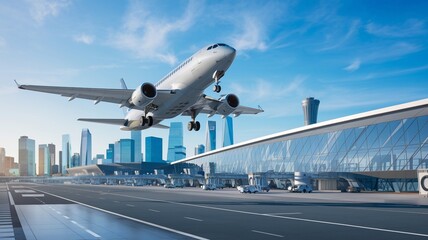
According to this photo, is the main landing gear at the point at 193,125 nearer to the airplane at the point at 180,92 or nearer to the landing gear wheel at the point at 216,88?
the airplane at the point at 180,92

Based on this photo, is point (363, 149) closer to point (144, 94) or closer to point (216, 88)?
point (216, 88)

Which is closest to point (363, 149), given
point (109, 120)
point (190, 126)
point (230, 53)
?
point (190, 126)

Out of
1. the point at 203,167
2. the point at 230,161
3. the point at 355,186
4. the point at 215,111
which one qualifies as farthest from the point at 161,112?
the point at 203,167

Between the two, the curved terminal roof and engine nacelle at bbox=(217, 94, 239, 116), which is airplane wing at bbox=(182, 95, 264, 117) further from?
the curved terminal roof

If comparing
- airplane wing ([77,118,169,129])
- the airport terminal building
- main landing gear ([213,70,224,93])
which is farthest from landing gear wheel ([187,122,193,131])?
the airport terminal building

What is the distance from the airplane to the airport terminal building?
50.2 metres

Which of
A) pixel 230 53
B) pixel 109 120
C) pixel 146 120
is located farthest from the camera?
pixel 109 120

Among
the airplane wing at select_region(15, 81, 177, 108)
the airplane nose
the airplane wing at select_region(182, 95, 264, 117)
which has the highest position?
the airplane nose

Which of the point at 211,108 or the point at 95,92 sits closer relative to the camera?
the point at 95,92

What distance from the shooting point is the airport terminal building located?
255 feet

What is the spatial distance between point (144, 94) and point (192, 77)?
419 centimetres

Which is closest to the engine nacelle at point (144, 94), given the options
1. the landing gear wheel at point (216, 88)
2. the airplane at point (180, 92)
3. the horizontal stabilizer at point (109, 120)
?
the airplane at point (180, 92)

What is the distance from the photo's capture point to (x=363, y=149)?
8856cm

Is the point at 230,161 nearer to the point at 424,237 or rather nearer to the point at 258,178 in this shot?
Answer: the point at 258,178
